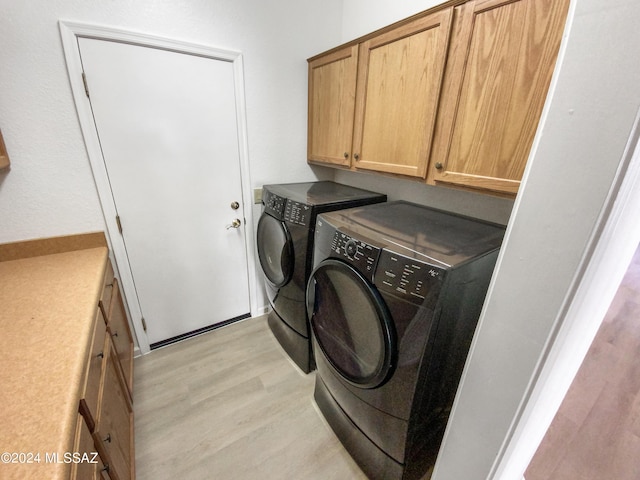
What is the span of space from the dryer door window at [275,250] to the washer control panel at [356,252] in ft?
1.77

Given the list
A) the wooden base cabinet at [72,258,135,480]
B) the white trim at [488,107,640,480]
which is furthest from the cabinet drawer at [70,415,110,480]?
the white trim at [488,107,640,480]

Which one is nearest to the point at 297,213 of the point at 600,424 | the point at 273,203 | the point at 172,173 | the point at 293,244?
the point at 293,244

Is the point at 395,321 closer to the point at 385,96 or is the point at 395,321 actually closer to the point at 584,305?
the point at 584,305

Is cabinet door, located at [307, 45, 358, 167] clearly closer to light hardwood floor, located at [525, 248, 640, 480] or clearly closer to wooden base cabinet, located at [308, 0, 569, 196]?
wooden base cabinet, located at [308, 0, 569, 196]

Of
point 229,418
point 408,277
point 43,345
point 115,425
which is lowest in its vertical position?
point 229,418

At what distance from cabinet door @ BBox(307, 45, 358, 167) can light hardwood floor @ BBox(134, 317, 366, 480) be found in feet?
4.90

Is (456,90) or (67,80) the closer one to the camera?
(456,90)

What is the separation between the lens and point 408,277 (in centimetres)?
83

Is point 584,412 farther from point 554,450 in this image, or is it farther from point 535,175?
point 535,175

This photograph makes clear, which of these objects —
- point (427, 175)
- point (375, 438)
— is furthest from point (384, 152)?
point (375, 438)

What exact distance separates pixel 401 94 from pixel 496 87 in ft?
1.43

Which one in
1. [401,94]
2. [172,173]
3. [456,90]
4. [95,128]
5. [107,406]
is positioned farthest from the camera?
[172,173]

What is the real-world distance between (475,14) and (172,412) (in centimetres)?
234

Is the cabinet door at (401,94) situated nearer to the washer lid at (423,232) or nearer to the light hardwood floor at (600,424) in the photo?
the washer lid at (423,232)
